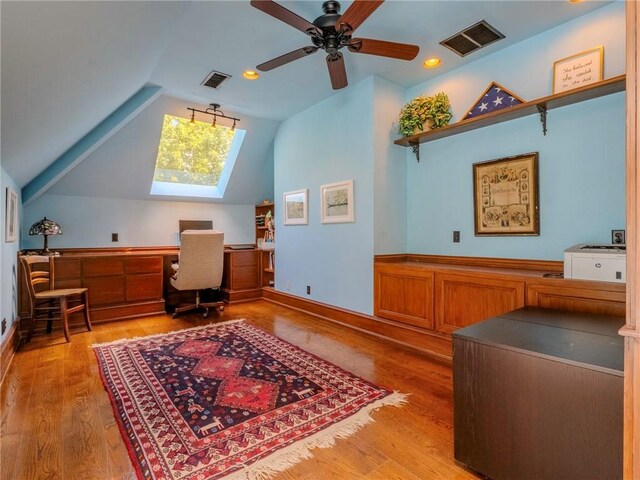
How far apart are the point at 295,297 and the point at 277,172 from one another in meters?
2.00

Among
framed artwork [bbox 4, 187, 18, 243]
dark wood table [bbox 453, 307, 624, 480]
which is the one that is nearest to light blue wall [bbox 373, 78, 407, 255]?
dark wood table [bbox 453, 307, 624, 480]

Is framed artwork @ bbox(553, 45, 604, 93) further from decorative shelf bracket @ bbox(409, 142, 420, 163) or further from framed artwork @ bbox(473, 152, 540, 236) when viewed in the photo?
decorative shelf bracket @ bbox(409, 142, 420, 163)

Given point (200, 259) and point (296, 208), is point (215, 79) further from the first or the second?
point (200, 259)

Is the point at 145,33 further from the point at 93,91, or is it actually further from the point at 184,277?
the point at 184,277

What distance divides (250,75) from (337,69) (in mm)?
1301

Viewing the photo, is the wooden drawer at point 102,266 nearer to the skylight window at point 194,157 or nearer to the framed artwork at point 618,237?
the skylight window at point 194,157

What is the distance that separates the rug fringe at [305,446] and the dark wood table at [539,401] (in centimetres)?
58

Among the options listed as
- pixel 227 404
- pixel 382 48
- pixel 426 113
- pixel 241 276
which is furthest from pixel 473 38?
pixel 241 276

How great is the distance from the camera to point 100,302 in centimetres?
402

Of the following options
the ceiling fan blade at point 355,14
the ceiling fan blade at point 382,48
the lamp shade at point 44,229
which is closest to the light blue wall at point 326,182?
the ceiling fan blade at point 382,48

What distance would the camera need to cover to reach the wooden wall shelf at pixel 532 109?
224 cm

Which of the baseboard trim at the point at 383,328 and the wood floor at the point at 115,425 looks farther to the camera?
the baseboard trim at the point at 383,328

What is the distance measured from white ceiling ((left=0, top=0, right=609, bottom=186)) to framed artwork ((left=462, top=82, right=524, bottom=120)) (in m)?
0.36

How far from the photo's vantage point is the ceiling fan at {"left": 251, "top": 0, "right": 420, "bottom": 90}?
6.29 feet
